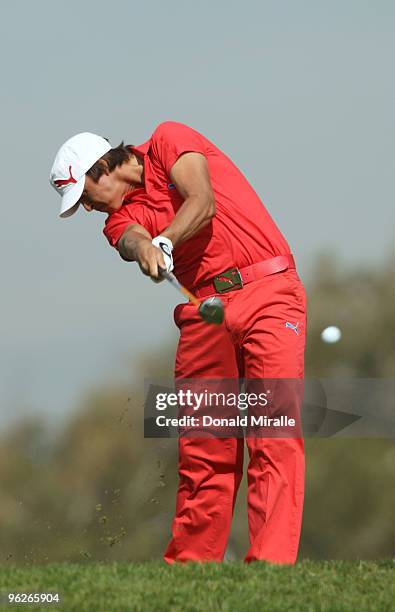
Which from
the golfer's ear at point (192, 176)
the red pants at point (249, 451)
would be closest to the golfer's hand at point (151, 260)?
the golfer's ear at point (192, 176)

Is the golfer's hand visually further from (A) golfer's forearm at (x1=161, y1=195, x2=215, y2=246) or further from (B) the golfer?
(A) golfer's forearm at (x1=161, y1=195, x2=215, y2=246)

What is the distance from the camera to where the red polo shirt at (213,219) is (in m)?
6.93

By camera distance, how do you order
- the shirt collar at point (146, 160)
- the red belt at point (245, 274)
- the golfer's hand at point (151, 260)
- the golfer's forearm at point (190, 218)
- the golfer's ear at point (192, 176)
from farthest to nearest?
the shirt collar at point (146, 160) < the red belt at point (245, 274) < the golfer's ear at point (192, 176) < the golfer's forearm at point (190, 218) < the golfer's hand at point (151, 260)

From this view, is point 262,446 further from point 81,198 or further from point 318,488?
point 318,488

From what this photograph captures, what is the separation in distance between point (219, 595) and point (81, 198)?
271 cm

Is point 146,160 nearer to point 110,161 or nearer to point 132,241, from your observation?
point 110,161

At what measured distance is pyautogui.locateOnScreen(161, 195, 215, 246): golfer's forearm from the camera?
6625mm

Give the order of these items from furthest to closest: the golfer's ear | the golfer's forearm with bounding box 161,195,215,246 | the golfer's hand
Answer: the golfer's ear
the golfer's forearm with bounding box 161,195,215,246
the golfer's hand

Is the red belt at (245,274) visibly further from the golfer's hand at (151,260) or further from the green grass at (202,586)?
the green grass at (202,586)

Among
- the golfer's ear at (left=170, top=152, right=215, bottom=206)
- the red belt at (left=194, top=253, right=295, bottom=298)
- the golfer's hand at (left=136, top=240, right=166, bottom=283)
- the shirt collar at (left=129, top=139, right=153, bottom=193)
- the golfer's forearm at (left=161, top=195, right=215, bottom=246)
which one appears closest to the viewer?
the golfer's hand at (left=136, top=240, right=166, bottom=283)

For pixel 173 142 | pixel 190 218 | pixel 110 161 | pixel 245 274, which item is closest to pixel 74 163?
pixel 110 161

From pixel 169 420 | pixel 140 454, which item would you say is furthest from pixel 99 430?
pixel 169 420

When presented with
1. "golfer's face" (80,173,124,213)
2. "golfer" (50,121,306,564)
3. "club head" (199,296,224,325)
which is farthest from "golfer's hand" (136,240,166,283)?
"golfer's face" (80,173,124,213)

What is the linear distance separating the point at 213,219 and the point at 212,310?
615 millimetres
